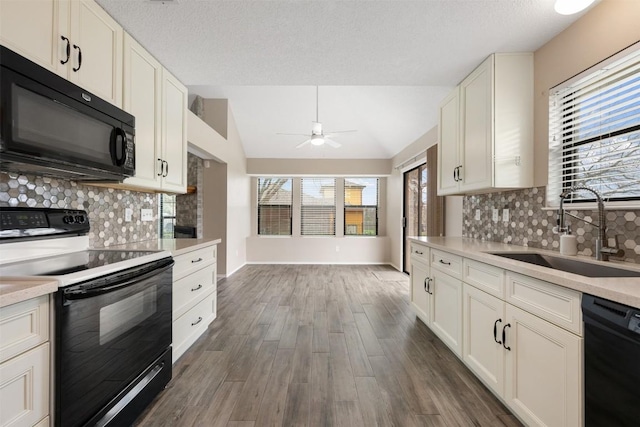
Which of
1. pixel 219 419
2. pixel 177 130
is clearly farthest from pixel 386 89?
pixel 219 419

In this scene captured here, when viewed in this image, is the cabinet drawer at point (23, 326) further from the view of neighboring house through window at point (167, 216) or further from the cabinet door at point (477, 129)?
the view of neighboring house through window at point (167, 216)

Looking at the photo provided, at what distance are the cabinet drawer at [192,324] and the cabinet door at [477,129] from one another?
268cm

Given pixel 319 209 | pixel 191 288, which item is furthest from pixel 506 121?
pixel 319 209

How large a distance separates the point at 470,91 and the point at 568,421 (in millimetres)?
2426

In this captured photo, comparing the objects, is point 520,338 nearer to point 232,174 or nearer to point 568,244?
point 568,244

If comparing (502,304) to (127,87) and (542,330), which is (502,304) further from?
(127,87)

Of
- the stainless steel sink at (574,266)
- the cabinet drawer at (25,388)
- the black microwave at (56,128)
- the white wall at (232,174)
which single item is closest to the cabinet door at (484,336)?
the stainless steel sink at (574,266)

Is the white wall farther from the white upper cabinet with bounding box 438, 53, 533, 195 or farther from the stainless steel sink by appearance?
the stainless steel sink

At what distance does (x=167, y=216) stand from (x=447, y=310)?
5792 mm

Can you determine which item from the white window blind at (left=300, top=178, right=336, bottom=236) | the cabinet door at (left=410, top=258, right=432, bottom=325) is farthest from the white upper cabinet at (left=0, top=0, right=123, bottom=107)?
the white window blind at (left=300, top=178, right=336, bottom=236)

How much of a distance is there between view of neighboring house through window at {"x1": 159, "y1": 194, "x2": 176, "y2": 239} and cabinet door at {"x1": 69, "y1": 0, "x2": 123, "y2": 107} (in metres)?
4.51

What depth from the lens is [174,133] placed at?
2.58 metres

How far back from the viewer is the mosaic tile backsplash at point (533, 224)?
155cm

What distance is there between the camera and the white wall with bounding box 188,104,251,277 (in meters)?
4.11
